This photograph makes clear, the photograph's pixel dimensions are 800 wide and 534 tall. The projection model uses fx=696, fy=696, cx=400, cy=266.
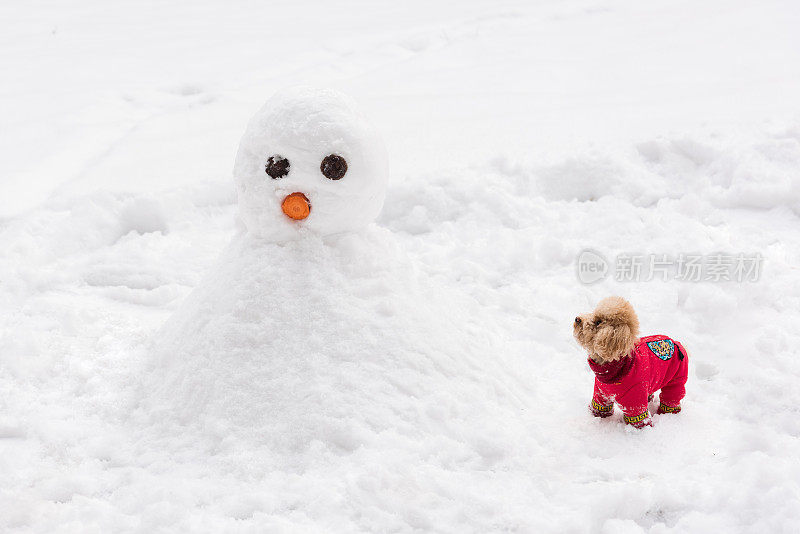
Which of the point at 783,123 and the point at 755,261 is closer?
the point at 755,261

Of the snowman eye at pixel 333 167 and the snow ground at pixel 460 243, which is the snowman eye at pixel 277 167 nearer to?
the snowman eye at pixel 333 167

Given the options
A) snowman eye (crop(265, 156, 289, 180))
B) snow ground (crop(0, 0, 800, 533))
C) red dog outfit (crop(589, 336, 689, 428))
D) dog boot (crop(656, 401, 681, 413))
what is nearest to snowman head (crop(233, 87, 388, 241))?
snowman eye (crop(265, 156, 289, 180))

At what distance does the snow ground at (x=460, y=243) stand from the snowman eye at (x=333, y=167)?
40 centimetres

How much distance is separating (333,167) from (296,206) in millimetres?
162

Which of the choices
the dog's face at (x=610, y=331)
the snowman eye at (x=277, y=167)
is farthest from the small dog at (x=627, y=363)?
the snowman eye at (x=277, y=167)

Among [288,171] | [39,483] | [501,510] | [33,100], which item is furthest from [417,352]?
[33,100]

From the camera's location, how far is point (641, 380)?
2.18m

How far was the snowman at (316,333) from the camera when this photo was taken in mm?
2006

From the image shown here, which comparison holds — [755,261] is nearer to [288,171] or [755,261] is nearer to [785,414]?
[785,414]

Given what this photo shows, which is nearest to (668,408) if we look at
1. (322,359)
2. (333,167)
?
(322,359)

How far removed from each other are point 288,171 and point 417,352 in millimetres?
687

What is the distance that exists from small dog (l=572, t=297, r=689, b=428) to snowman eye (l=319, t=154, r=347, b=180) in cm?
87

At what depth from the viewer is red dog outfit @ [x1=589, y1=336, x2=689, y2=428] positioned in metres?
2.17

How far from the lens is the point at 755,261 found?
10.6 feet
